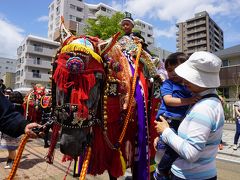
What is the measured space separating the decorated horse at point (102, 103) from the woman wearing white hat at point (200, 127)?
0.87 m

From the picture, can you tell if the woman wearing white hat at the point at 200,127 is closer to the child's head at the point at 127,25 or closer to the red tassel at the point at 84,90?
the red tassel at the point at 84,90

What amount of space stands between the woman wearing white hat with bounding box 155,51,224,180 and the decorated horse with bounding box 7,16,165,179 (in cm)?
87

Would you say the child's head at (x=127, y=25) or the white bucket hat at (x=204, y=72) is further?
the child's head at (x=127, y=25)

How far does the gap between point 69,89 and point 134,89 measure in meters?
0.97

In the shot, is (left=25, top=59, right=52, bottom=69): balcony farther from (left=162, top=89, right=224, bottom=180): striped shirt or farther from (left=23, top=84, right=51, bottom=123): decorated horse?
(left=162, top=89, right=224, bottom=180): striped shirt

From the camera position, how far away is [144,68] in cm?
372

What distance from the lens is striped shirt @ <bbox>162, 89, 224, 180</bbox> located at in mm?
1805

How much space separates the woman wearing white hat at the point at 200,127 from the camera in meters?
1.81

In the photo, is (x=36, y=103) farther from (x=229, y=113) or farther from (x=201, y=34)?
(x=201, y=34)

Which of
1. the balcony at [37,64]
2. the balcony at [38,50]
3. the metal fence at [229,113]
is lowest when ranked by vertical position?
the metal fence at [229,113]

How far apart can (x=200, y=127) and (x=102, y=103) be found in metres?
1.26

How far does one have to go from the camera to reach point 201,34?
3647 inches

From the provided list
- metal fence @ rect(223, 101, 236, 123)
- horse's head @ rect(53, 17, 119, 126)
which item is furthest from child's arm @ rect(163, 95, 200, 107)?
metal fence @ rect(223, 101, 236, 123)

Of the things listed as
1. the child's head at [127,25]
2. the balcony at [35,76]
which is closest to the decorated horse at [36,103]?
the child's head at [127,25]
